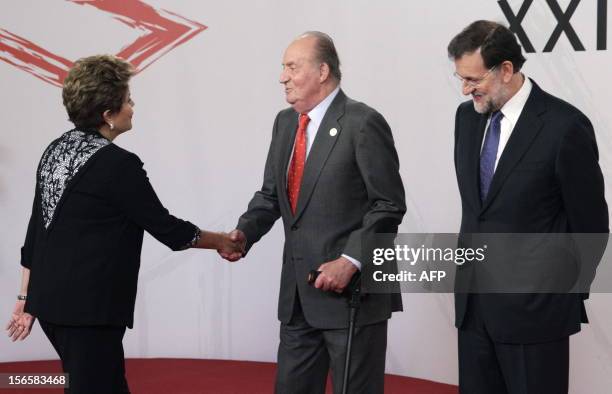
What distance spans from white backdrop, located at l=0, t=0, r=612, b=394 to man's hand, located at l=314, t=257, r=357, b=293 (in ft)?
6.73

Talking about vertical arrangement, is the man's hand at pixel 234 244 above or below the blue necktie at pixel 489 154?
below

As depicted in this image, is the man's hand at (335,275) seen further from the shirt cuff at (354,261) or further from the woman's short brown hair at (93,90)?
the woman's short brown hair at (93,90)

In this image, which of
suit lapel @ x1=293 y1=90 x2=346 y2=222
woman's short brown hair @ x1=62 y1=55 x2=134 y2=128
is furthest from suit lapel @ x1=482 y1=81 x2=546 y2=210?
woman's short brown hair @ x1=62 y1=55 x2=134 y2=128

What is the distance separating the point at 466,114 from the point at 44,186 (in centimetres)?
139

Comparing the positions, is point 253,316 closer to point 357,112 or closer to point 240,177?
point 240,177

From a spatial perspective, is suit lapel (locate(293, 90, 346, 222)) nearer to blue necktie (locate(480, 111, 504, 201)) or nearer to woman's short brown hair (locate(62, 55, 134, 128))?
blue necktie (locate(480, 111, 504, 201))

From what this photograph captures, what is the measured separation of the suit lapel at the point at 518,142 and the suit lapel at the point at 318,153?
0.57 metres

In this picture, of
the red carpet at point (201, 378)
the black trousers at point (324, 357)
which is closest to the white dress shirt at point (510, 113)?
the black trousers at point (324, 357)

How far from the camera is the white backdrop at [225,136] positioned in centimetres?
501

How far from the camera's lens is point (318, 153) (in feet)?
10.2

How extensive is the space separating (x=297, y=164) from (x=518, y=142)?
78cm

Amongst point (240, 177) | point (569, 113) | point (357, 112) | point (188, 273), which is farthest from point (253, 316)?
point (569, 113)

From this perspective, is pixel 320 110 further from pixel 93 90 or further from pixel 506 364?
pixel 506 364

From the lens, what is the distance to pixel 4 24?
5.47m
